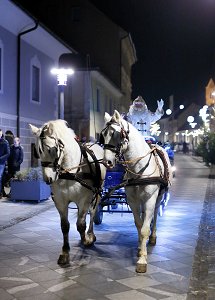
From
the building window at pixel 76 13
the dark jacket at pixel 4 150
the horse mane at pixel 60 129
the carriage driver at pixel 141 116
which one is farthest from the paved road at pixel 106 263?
the building window at pixel 76 13

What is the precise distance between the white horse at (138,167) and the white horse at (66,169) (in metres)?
0.59

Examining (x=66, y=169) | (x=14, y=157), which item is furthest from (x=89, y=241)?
(x=14, y=157)

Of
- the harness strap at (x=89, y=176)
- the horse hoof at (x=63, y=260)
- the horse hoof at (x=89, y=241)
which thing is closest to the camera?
the harness strap at (x=89, y=176)

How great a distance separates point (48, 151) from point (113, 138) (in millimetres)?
871

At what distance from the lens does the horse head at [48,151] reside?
20.1ft

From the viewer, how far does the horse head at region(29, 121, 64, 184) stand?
6129mm

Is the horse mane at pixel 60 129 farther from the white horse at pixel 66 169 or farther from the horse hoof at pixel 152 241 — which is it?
the horse hoof at pixel 152 241

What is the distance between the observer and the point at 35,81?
19875 millimetres

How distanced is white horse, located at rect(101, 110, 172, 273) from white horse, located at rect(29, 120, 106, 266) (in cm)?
59

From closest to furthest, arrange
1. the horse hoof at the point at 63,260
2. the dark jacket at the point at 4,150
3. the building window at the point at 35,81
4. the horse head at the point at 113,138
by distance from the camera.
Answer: the horse head at the point at 113,138 → the horse hoof at the point at 63,260 → the dark jacket at the point at 4,150 → the building window at the point at 35,81

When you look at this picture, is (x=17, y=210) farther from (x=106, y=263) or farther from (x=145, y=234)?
(x=145, y=234)

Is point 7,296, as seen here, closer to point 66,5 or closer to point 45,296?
point 45,296

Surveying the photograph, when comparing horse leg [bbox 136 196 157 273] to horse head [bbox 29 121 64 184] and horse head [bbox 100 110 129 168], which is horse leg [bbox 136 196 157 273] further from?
horse head [bbox 29 121 64 184]

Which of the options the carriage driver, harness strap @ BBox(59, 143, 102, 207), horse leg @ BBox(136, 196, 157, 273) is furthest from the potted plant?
horse leg @ BBox(136, 196, 157, 273)
